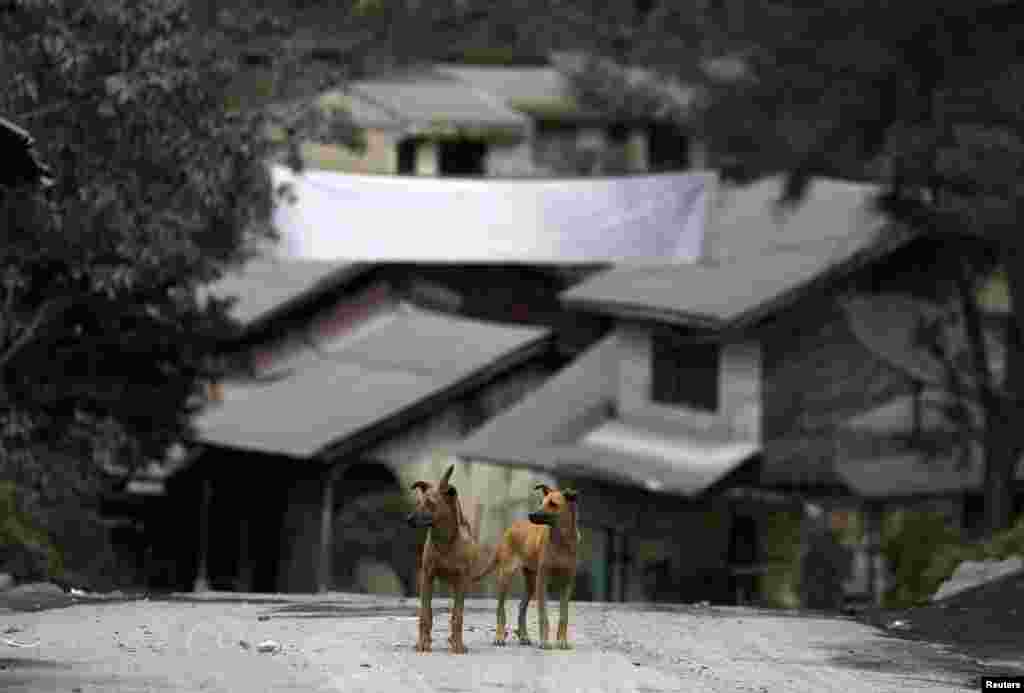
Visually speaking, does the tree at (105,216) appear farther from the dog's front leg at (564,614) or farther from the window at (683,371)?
the dog's front leg at (564,614)

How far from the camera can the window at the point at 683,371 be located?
35.3 metres

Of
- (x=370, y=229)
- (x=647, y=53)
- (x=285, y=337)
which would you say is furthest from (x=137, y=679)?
(x=647, y=53)

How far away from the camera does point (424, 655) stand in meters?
14.5

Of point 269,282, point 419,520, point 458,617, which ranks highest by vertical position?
point 269,282

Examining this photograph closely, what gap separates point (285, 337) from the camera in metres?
46.6

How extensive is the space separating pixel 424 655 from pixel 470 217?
89.5 feet

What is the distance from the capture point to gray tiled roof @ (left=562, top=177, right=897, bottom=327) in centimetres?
3428

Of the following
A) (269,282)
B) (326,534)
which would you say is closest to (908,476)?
(326,534)

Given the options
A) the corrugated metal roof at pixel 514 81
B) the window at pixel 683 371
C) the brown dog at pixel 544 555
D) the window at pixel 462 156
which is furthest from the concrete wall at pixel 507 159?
the brown dog at pixel 544 555

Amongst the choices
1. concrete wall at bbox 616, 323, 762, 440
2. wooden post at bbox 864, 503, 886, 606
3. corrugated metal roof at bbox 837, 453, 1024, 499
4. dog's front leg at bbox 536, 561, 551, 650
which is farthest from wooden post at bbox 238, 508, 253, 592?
dog's front leg at bbox 536, 561, 551, 650

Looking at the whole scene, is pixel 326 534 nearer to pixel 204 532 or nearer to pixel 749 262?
pixel 204 532

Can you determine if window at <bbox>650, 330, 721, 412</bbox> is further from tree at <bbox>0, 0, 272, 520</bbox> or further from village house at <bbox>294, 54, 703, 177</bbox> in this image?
village house at <bbox>294, 54, 703, 177</bbox>

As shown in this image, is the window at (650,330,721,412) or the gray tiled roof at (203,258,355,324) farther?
the gray tiled roof at (203,258,355,324)

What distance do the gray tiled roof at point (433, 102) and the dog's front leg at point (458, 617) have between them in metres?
45.2
